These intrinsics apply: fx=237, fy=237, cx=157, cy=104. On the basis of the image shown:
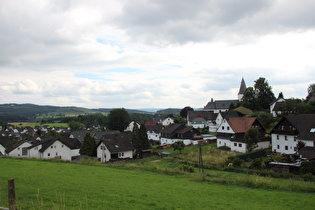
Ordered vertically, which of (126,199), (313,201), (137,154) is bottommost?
(137,154)

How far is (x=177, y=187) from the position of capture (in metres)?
16.8

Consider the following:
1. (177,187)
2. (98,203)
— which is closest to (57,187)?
(98,203)

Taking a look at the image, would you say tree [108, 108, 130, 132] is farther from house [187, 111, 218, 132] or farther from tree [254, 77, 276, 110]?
tree [254, 77, 276, 110]

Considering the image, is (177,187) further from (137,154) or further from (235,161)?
(137,154)

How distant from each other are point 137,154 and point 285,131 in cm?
2736

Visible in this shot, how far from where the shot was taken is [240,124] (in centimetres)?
4656

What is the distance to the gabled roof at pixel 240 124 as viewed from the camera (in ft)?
149

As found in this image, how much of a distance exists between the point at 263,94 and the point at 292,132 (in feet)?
158

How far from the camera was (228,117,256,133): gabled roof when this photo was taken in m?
45.3

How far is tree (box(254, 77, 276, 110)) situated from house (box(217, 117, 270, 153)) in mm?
37955

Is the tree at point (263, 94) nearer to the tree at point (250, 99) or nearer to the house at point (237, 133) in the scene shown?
the tree at point (250, 99)

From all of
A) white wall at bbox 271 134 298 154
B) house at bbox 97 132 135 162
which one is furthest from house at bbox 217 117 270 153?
house at bbox 97 132 135 162

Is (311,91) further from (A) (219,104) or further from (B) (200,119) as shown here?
(A) (219,104)

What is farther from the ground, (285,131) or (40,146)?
(285,131)
